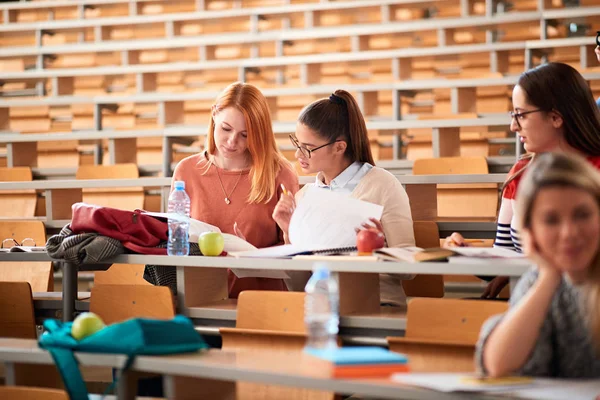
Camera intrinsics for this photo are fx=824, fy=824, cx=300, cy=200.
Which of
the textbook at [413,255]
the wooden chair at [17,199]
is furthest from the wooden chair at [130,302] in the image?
the wooden chair at [17,199]

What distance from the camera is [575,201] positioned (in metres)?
1.45

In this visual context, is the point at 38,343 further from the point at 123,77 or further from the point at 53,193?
the point at 123,77

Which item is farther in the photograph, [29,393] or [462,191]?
[462,191]

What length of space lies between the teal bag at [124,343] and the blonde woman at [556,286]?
0.70 metres

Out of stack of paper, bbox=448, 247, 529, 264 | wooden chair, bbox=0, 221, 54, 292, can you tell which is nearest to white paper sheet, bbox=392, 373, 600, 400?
stack of paper, bbox=448, 247, 529, 264

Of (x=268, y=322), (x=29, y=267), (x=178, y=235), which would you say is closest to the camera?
(x=268, y=322)

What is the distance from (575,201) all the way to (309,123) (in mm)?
1512

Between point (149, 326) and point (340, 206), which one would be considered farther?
point (340, 206)

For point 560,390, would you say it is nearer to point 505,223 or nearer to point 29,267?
point 505,223

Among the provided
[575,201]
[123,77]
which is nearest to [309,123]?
[575,201]

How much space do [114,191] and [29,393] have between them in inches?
128

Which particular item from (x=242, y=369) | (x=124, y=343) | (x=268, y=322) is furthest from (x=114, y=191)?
(x=242, y=369)

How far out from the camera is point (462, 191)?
4.33 meters

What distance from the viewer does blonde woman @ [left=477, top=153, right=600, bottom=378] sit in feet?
4.77
